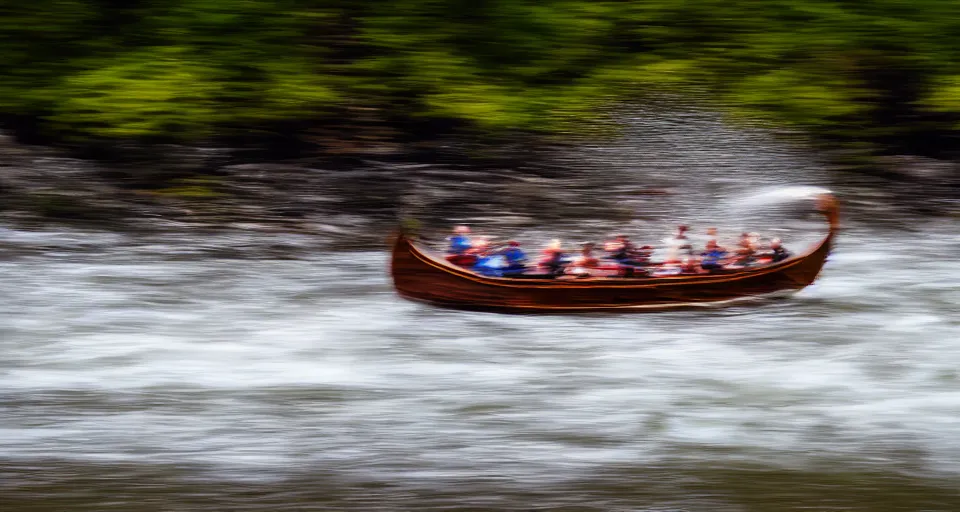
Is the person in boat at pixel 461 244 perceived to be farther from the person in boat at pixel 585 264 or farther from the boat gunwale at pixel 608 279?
the person in boat at pixel 585 264

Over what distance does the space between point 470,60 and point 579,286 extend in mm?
4977

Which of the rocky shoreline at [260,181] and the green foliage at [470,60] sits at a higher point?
the green foliage at [470,60]

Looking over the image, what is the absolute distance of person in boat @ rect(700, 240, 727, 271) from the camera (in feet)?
26.4

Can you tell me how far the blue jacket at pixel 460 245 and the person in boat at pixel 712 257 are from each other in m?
1.75

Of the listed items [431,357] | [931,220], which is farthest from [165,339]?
[931,220]

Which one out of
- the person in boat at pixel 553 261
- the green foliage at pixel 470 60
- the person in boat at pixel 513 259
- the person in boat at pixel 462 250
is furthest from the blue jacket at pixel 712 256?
the green foliage at pixel 470 60

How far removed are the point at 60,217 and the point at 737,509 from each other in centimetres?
829

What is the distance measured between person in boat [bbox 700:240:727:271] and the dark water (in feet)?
1.28

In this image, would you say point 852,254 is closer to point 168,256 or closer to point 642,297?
point 642,297

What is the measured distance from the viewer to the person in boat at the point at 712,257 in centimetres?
804

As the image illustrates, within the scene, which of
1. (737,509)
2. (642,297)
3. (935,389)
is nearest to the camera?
(737,509)

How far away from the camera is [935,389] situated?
681 cm

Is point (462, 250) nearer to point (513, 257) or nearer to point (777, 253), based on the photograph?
point (513, 257)

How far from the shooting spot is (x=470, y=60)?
39.6 feet
